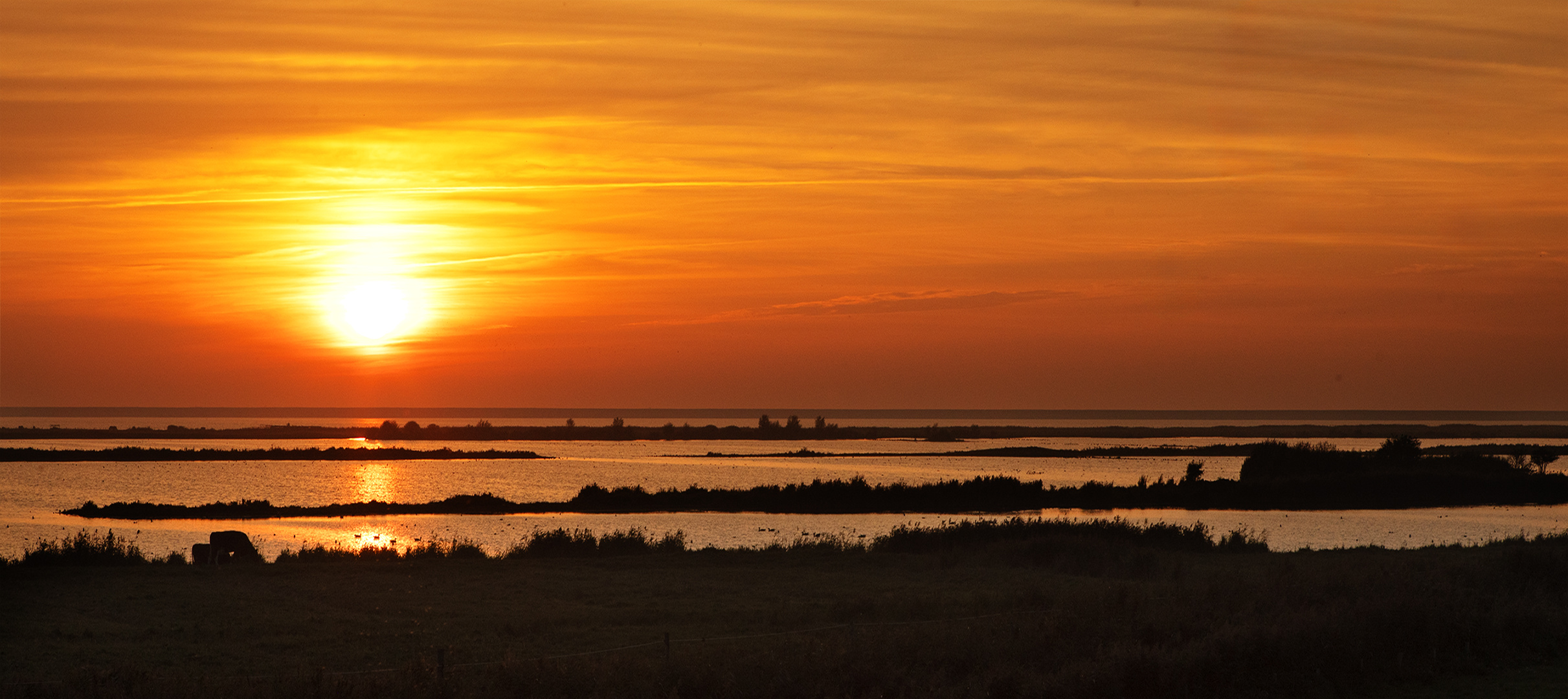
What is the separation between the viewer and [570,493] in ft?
223

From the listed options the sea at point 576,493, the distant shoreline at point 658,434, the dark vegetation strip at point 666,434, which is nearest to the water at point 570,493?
the sea at point 576,493

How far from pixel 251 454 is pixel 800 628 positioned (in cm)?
9999

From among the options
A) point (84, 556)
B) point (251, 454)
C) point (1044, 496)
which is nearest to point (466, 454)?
point (251, 454)

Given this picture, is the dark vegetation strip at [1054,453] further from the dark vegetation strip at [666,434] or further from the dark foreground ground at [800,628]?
the dark foreground ground at [800,628]

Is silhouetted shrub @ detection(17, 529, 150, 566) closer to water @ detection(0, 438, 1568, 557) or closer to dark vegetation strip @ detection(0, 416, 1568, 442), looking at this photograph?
water @ detection(0, 438, 1568, 557)

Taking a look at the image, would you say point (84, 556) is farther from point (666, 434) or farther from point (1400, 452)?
point (666, 434)

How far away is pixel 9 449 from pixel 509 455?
42.9m

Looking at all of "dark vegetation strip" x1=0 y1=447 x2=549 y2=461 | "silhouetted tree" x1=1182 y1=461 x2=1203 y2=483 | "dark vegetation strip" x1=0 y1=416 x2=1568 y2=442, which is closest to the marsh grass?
"silhouetted tree" x1=1182 y1=461 x2=1203 y2=483

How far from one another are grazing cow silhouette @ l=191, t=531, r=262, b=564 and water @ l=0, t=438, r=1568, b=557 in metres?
7.58

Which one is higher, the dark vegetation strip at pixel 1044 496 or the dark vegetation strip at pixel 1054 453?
the dark vegetation strip at pixel 1054 453

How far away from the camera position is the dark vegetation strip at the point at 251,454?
101 m

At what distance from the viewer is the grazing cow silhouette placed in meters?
30.1

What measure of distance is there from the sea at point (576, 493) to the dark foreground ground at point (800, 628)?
10764mm

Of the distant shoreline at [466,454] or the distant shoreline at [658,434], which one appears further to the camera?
the distant shoreline at [658,434]
